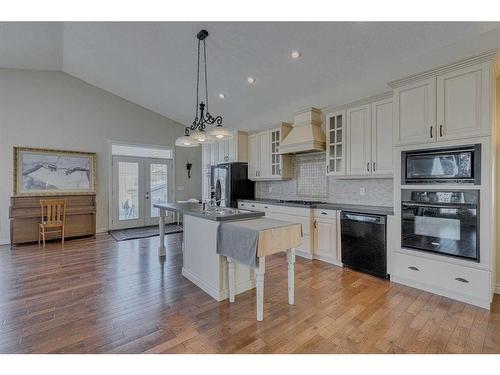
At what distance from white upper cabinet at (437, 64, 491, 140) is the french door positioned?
20.7ft

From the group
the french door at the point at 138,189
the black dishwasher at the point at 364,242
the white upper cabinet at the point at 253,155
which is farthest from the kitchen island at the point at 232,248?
the french door at the point at 138,189

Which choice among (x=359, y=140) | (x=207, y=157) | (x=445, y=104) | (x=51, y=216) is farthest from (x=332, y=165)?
(x=51, y=216)

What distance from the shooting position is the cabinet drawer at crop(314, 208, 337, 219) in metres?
3.60

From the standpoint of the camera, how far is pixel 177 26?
3508 mm

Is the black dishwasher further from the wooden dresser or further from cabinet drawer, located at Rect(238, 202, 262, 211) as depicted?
the wooden dresser

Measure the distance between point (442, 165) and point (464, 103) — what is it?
0.62m

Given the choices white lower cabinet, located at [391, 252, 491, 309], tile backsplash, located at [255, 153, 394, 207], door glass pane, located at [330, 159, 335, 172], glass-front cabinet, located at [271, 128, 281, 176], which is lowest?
white lower cabinet, located at [391, 252, 491, 309]

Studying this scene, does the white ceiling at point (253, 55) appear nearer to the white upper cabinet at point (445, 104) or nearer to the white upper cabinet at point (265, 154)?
the white upper cabinet at point (265, 154)

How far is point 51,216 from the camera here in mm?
5016

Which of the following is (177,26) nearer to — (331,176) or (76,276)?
(331,176)

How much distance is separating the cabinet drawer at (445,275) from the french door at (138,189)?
232 inches

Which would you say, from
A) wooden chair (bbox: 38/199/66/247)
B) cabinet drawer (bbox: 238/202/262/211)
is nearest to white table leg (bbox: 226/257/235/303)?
cabinet drawer (bbox: 238/202/262/211)

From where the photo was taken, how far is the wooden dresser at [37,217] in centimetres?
480

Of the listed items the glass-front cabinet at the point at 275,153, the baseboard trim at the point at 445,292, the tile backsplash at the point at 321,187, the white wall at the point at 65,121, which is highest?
the white wall at the point at 65,121
